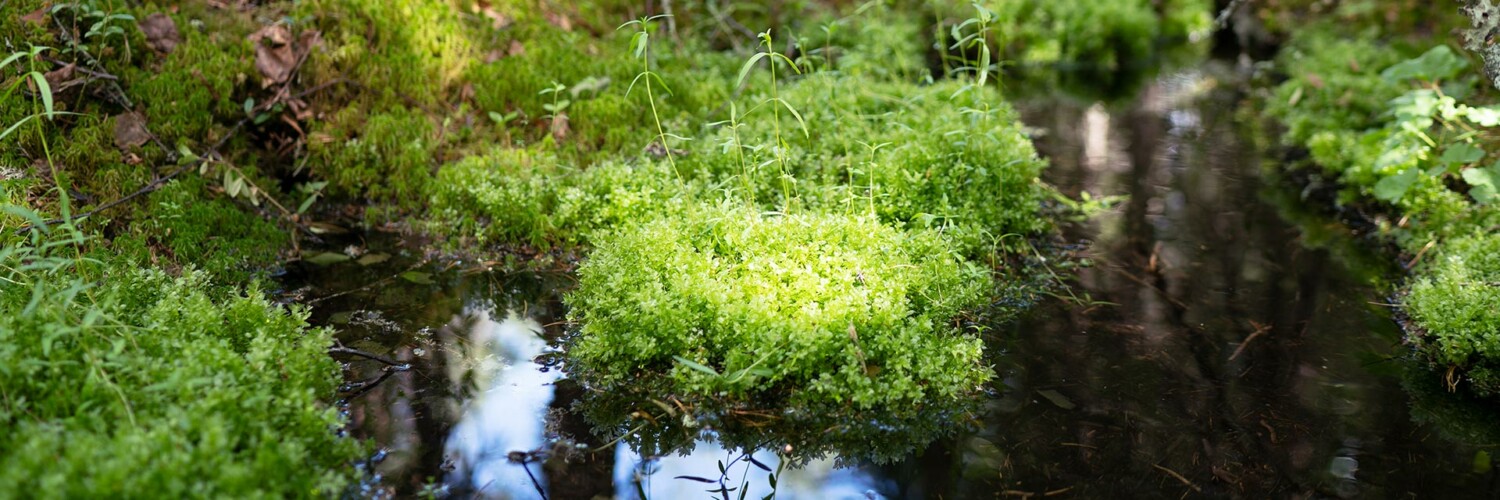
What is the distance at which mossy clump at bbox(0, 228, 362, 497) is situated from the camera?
268cm

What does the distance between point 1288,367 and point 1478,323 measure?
75 centimetres

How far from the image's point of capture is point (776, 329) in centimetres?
387

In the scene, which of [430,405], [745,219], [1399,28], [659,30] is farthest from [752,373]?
[1399,28]

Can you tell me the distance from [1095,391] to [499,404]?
8.21 feet

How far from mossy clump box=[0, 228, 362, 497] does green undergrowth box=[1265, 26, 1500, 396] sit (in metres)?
4.55

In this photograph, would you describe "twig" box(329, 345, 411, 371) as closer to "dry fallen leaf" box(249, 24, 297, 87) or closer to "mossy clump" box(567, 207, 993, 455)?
"mossy clump" box(567, 207, 993, 455)

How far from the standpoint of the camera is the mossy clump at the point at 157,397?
268cm

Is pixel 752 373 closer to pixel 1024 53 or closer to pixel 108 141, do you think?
pixel 108 141

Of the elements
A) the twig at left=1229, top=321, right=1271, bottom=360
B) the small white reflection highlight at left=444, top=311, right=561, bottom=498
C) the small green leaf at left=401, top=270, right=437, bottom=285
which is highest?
the small green leaf at left=401, top=270, right=437, bottom=285

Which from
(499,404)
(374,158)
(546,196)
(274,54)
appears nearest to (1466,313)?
(499,404)

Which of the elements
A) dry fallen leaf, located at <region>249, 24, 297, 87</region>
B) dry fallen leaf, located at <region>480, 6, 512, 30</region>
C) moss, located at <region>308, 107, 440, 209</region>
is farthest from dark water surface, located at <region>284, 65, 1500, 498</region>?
dry fallen leaf, located at <region>480, 6, 512, 30</region>

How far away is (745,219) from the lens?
180 inches

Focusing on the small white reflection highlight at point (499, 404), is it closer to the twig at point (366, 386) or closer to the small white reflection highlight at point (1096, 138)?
the twig at point (366, 386)

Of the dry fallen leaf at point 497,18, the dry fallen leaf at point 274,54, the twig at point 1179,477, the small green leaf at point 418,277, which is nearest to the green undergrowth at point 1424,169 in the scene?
the twig at point 1179,477
